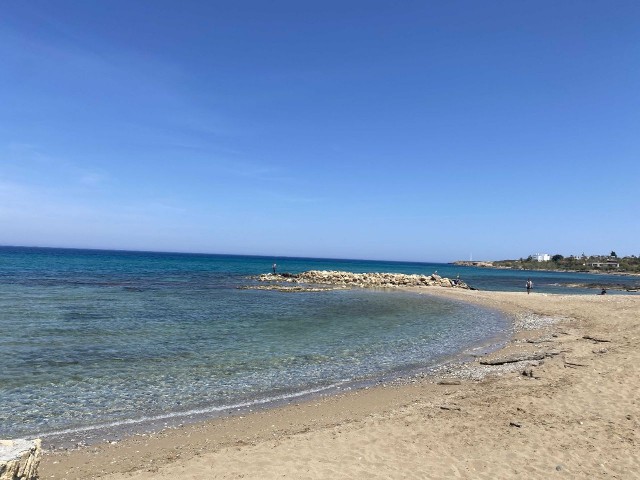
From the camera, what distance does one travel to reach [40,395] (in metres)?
11.2

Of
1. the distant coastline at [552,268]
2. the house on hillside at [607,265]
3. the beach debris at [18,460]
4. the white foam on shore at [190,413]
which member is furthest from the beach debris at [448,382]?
the house on hillside at [607,265]

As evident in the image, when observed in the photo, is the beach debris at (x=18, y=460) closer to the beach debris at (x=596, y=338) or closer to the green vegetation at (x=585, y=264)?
the beach debris at (x=596, y=338)

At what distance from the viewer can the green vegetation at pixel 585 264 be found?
146500mm

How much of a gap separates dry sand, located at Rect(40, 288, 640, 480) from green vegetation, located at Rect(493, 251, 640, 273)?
505 feet

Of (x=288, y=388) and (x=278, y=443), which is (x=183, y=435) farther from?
(x=288, y=388)

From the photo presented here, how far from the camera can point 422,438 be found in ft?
28.6

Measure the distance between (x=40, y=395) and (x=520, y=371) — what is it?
14.4 metres

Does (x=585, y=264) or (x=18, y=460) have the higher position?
(x=585, y=264)

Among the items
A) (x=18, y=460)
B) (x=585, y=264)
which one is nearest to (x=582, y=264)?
(x=585, y=264)

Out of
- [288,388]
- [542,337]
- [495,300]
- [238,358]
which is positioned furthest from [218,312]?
[495,300]

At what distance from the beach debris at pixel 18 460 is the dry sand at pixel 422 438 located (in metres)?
2.02

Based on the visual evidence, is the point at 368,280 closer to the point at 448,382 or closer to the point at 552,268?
the point at 448,382

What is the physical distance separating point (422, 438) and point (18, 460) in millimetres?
6949

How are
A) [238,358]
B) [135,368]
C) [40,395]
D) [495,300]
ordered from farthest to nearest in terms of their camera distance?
1. [495,300]
2. [238,358]
3. [135,368]
4. [40,395]
